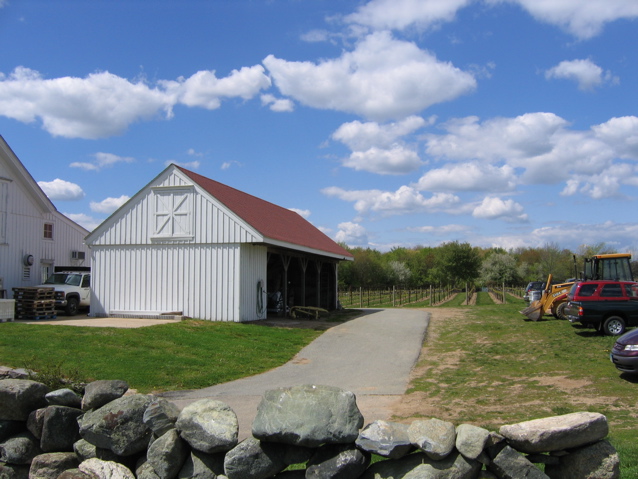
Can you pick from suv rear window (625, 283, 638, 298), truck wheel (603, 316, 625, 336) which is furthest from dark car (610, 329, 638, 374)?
suv rear window (625, 283, 638, 298)

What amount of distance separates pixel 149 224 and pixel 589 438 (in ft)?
62.8

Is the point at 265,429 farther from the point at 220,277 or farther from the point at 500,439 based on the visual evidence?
the point at 220,277

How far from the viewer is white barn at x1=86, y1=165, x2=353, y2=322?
66.9 feet

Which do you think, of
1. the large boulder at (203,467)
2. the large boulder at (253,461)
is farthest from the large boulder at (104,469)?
the large boulder at (253,461)

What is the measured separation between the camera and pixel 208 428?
5.67m

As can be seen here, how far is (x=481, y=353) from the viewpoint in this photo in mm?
15781

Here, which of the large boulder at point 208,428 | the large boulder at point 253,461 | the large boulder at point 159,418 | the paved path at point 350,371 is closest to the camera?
the large boulder at point 253,461

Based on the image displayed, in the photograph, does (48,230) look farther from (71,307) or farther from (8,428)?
(8,428)

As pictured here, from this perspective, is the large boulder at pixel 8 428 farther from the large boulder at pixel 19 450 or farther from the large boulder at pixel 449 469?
the large boulder at pixel 449 469

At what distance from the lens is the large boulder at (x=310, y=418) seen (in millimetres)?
5301

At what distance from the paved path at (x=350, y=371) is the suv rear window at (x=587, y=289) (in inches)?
211

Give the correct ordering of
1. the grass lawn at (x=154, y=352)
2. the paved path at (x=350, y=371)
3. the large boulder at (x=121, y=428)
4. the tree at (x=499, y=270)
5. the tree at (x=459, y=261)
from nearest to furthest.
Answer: the large boulder at (x=121, y=428)
the paved path at (x=350, y=371)
the grass lawn at (x=154, y=352)
the tree at (x=459, y=261)
the tree at (x=499, y=270)

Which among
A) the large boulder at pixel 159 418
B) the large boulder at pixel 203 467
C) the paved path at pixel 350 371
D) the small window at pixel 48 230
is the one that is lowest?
the paved path at pixel 350 371

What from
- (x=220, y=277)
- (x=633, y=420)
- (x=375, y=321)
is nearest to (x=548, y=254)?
(x=375, y=321)
